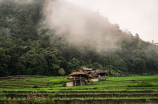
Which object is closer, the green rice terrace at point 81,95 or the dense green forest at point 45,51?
the green rice terrace at point 81,95

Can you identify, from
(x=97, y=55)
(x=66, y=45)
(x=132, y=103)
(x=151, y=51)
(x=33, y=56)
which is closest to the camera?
(x=132, y=103)

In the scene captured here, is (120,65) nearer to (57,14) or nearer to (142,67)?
(142,67)

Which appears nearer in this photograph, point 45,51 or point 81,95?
point 81,95

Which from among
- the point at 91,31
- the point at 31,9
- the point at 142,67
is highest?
the point at 31,9

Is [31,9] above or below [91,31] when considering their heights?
above

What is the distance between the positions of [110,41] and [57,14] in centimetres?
5776

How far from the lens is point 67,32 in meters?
106

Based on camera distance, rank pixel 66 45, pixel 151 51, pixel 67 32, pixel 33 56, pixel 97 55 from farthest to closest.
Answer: pixel 151 51
pixel 67 32
pixel 97 55
pixel 66 45
pixel 33 56

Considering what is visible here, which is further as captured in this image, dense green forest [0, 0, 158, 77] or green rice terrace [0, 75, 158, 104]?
dense green forest [0, 0, 158, 77]

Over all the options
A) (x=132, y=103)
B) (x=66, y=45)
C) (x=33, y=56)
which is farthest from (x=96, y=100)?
(x=66, y=45)

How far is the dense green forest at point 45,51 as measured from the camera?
51.2 meters

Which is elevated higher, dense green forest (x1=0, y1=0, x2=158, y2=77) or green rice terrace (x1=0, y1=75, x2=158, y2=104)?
dense green forest (x1=0, y1=0, x2=158, y2=77)

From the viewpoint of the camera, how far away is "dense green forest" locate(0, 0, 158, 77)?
5118 cm

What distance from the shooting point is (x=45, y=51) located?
62219 mm
